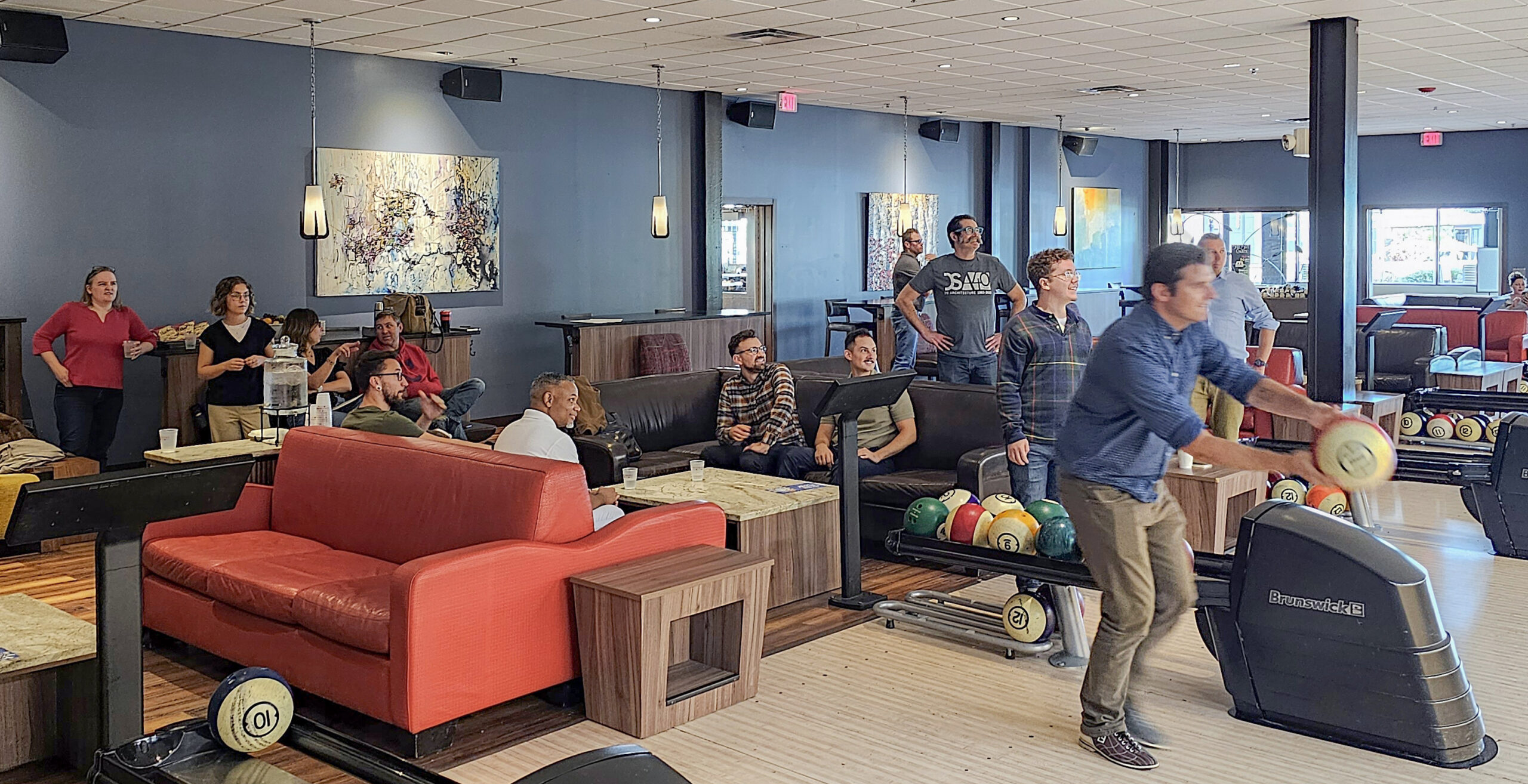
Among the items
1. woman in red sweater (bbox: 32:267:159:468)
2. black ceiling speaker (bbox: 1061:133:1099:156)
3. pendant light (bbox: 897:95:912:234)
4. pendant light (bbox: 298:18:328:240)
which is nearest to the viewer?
woman in red sweater (bbox: 32:267:159:468)

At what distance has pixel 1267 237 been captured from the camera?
65.3ft

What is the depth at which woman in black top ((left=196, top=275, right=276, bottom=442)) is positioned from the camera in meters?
7.59

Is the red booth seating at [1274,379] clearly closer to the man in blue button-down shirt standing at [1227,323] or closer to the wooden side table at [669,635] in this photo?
the man in blue button-down shirt standing at [1227,323]


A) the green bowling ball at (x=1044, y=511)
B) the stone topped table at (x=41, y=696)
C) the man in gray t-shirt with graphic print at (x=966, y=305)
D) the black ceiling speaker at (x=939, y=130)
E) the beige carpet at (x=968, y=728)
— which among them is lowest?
the beige carpet at (x=968, y=728)

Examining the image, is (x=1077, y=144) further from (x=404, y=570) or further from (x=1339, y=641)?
(x=404, y=570)

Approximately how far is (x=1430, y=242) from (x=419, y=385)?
15.4m

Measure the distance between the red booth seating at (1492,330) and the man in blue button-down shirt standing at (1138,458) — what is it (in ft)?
33.7

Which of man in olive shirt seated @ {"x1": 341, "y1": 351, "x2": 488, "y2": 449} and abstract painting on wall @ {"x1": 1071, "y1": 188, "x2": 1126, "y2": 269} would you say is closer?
man in olive shirt seated @ {"x1": 341, "y1": 351, "x2": 488, "y2": 449}

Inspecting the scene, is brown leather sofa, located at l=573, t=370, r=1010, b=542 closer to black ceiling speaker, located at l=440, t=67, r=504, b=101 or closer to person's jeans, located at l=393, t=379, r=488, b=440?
person's jeans, located at l=393, t=379, r=488, b=440

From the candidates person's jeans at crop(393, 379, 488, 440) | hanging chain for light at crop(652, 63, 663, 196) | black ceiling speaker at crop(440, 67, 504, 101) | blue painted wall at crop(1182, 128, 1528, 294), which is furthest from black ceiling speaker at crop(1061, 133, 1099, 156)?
person's jeans at crop(393, 379, 488, 440)

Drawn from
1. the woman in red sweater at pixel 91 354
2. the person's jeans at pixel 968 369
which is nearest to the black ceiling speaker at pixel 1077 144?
the person's jeans at pixel 968 369

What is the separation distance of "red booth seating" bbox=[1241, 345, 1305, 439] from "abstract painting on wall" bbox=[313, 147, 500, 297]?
6.14 meters

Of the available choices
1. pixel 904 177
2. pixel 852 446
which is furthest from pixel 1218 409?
pixel 904 177

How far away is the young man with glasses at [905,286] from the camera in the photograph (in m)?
8.98
